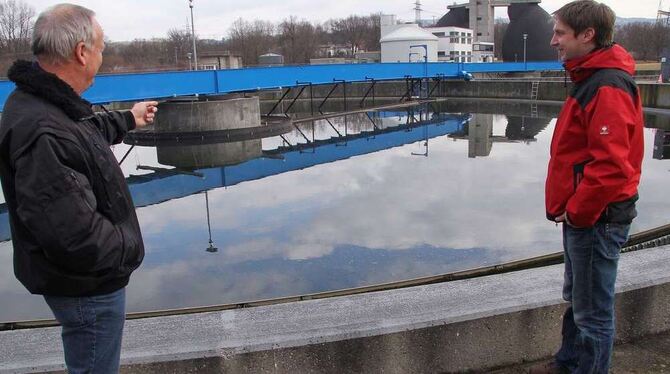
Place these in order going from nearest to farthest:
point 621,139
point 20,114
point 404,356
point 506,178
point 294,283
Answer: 1. point 20,114
2. point 621,139
3. point 404,356
4. point 294,283
5. point 506,178

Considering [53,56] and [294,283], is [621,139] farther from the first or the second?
[294,283]

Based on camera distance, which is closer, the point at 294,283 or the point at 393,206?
the point at 294,283

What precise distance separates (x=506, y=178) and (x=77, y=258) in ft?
31.2

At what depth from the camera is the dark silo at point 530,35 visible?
5688 centimetres

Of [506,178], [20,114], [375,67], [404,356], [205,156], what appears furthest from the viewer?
[375,67]

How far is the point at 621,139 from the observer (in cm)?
211

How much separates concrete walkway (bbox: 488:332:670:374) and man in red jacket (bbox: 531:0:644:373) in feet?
1.11

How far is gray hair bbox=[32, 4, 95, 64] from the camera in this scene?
67.3 inches

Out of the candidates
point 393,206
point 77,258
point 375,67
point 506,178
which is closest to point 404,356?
point 77,258

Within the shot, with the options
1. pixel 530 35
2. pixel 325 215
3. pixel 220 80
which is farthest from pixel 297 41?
pixel 325 215

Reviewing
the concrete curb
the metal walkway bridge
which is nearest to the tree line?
the metal walkway bridge

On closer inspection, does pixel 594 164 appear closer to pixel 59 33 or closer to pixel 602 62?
pixel 602 62

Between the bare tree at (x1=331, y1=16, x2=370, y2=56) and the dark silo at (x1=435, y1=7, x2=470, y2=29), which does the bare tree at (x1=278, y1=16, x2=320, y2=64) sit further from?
the dark silo at (x1=435, y1=7, x2=470, y2=29)

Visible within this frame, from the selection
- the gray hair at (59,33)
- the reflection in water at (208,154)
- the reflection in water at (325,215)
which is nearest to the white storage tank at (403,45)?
the reflection in water at (325,215)
